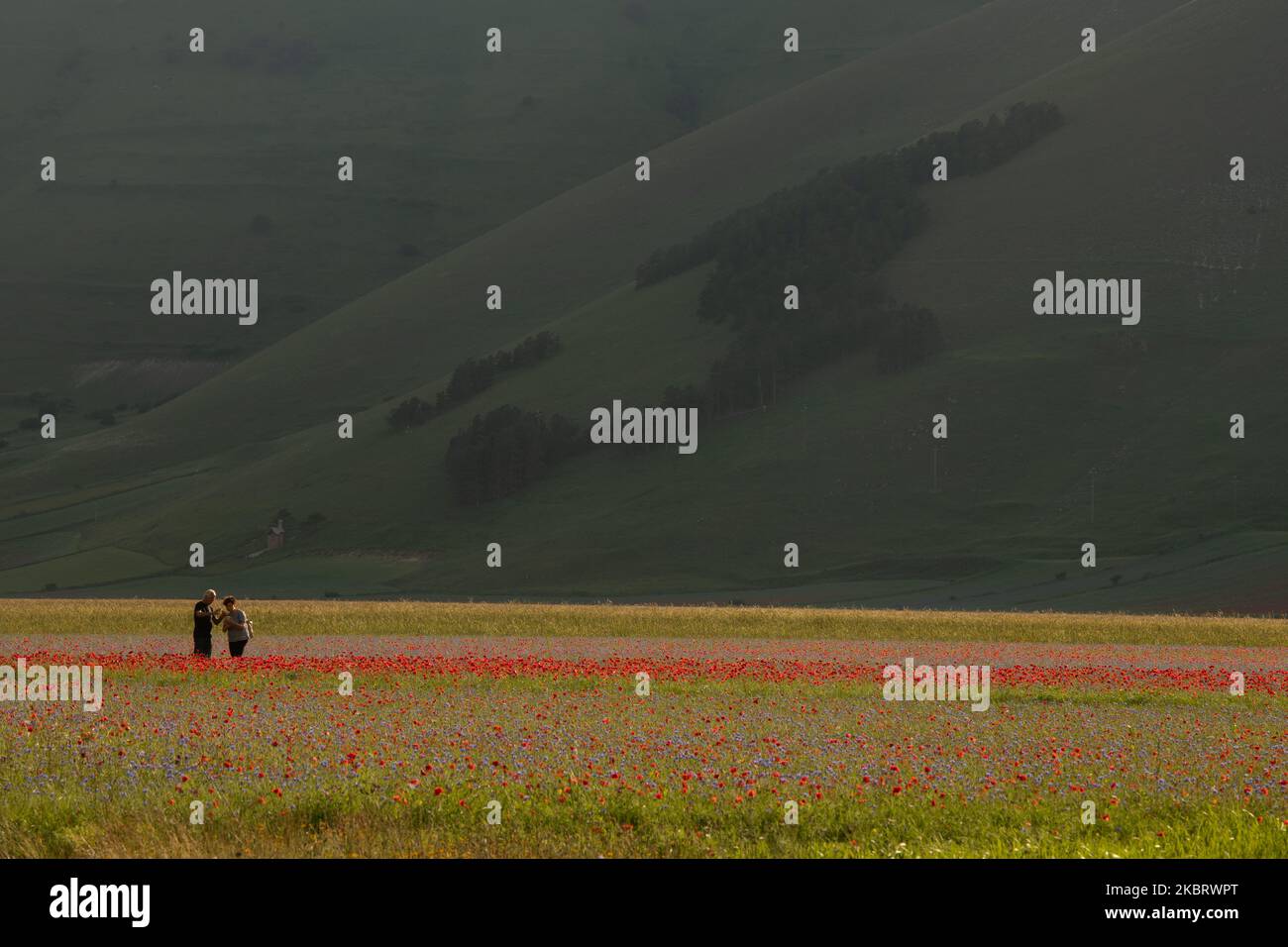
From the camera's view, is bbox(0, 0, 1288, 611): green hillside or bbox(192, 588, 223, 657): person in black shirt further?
bbox(0, 0, 1288, 611): green hillside

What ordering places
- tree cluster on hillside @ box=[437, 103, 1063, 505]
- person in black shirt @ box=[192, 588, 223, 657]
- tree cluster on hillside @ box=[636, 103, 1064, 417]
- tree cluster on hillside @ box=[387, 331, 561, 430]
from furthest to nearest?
tree cluster on hillside @ box=[387, 331, 561, 430] < tree cluster on hillside @ box=[636, 103, 1064, 417] < tree cluster on hillside @ box=[437, 103, 1063, 505] < person in black shirt @ box=[192, 588, 223, 657]

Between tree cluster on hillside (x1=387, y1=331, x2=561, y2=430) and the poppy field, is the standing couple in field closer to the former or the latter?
the poppy field

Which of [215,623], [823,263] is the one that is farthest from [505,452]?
[215,623]

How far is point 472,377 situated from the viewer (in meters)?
172

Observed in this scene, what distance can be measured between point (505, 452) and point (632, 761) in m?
134

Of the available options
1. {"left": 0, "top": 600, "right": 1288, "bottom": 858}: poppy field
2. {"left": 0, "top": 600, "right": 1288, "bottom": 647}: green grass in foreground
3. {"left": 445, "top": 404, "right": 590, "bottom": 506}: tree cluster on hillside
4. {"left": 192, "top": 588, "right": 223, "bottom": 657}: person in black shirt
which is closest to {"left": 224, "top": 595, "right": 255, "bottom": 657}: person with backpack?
{"left": 192, "top": 588, "right": 223, "bottom": 657}: person in black shirt

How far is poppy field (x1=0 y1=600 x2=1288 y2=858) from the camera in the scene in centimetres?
1480

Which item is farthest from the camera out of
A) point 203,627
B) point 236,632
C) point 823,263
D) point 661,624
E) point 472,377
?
point 823,263

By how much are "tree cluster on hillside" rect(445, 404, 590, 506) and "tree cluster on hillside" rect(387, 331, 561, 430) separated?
12.8m

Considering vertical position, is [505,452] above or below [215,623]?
above

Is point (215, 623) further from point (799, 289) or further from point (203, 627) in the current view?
point (799, 289)

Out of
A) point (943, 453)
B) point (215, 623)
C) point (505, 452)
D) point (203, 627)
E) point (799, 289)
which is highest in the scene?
Answer: point (799, 289)

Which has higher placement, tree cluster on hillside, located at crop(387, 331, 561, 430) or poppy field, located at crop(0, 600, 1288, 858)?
tree cluster on hillside, located at crop(387, 331, 561, 430)
